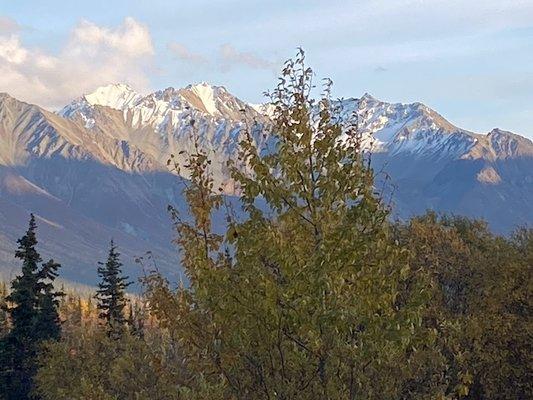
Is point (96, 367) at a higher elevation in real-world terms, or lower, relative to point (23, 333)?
lower

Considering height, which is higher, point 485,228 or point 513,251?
point 485,228

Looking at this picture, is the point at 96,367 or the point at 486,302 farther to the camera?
the point at 96,367

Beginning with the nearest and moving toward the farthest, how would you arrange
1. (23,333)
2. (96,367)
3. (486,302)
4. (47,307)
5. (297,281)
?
1. (297,281)
2. (486,302)
3. (96,367)
4. (23,333)
5. (47,307)

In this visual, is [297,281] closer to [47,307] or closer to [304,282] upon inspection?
[304,282]

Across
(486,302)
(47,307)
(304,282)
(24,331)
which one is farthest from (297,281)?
(47,307)

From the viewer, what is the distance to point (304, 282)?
12789 millimetres

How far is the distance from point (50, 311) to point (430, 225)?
101 ft

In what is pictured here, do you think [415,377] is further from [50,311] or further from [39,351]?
[50,311]

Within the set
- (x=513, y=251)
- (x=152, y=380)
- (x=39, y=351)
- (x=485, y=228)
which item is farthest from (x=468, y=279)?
(x=39, y=351)

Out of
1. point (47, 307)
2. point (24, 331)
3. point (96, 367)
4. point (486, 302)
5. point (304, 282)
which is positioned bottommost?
point (304, 282)

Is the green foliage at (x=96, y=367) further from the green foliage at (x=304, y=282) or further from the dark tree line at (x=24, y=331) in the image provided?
the green foliage at (x=304, y=282)

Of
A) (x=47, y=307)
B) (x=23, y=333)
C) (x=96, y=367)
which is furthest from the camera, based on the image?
(x=47, y=307)

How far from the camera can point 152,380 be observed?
37.4 m

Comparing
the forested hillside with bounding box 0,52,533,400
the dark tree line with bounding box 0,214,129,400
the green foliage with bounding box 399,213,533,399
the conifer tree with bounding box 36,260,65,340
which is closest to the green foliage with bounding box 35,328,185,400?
the dark tree line with bounding box 0,214,129,400
